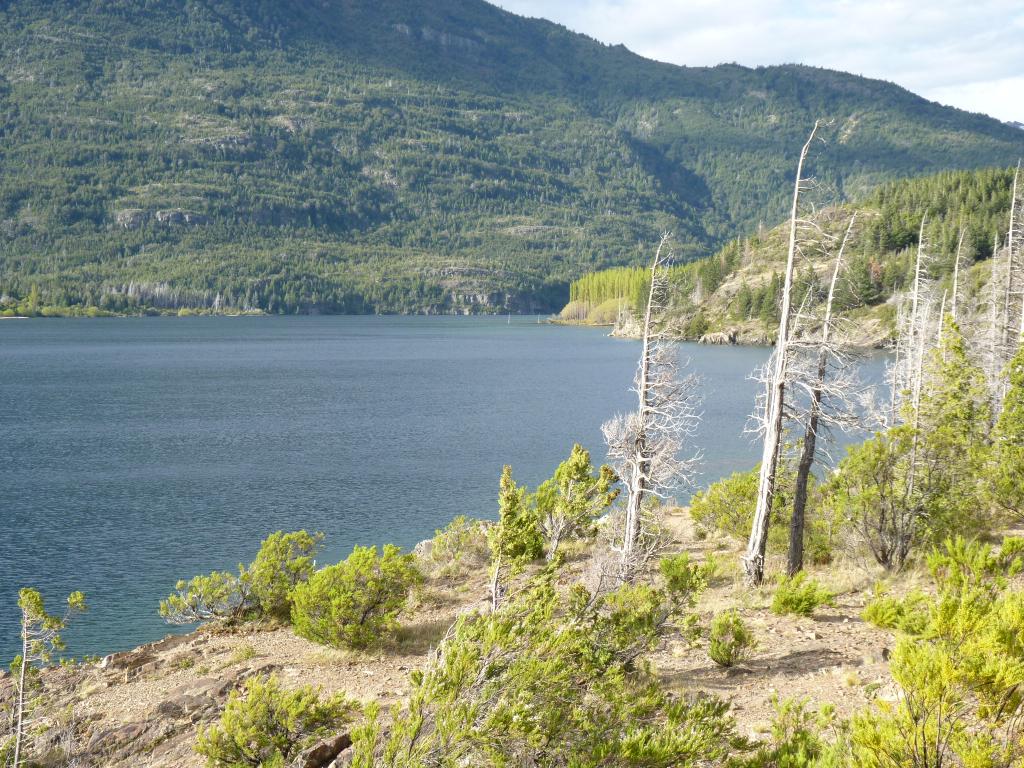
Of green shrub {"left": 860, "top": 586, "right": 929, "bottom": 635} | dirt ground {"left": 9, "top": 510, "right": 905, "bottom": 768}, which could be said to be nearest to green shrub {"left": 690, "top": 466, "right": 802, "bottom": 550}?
dirt ground {"left": 9, "top": 510, "right": 905, "bottom": 768}

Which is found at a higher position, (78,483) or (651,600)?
(651,600)

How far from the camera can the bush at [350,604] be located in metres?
16.2

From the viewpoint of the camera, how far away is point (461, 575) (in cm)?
2356

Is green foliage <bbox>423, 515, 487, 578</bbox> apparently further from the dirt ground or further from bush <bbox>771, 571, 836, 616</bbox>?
bush <bbox>771, 571, 836, 616</bbox>

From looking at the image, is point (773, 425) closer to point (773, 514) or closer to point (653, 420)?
point (653, 420)

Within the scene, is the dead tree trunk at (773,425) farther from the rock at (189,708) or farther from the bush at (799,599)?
the rock at (189,708)

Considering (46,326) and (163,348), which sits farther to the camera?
(46,326)

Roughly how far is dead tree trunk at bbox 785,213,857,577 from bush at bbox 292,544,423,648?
9458mm

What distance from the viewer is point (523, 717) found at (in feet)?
23.2

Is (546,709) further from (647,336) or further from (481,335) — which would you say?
(481,335)

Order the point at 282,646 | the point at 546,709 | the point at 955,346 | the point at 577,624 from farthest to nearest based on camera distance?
the point at 955,346 < the point at 282,646 < the point at 577,624 < the point at 546,709

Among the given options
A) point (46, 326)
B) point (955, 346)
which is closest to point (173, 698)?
point (955, 346)

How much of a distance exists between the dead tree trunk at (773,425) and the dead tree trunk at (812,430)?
0.71 metres

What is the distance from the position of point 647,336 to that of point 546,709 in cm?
1228
